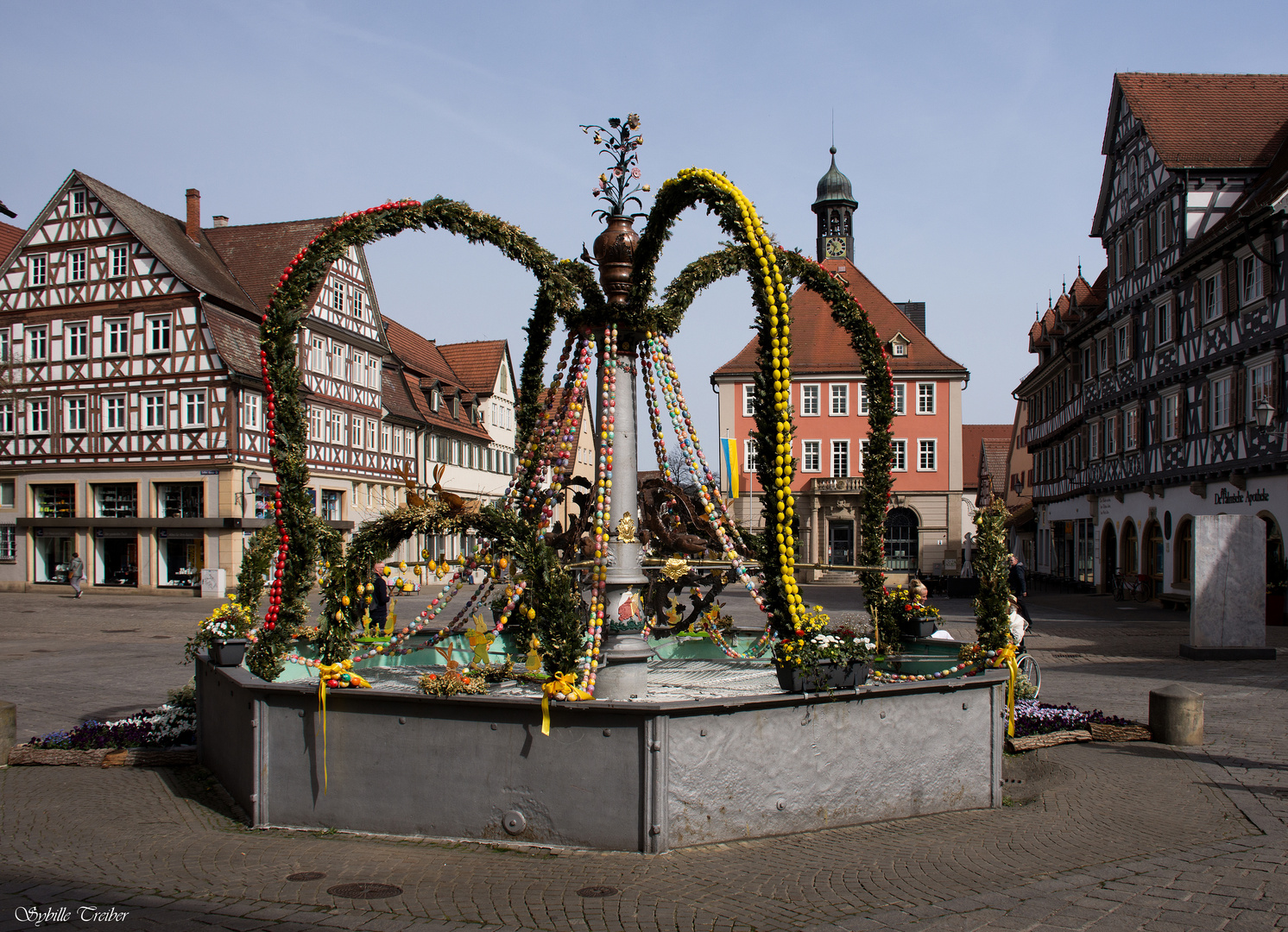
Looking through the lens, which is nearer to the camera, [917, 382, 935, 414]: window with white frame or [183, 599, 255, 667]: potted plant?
[183, 599, 255, 667]: potted plant

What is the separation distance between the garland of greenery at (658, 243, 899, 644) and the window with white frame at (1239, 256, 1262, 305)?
18.5 m

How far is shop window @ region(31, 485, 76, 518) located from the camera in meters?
36.6

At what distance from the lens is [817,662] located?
732 centimetres

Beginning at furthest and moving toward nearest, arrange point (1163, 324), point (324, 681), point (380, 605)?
point (1163, 324)
point (380, 605)
point (324, 681)

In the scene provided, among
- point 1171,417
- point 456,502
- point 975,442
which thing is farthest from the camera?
point 975,442

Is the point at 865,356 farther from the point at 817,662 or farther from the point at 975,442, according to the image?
the point at 975,442

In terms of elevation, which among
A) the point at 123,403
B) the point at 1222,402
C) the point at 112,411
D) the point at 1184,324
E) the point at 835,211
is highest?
the point at 835,211

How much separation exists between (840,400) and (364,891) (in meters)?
49.3

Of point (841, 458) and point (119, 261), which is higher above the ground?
point (119, 261)

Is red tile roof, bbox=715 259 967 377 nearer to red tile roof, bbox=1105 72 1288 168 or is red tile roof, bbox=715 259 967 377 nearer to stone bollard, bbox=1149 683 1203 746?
red tile roof, bbox=1105 72 1288 168

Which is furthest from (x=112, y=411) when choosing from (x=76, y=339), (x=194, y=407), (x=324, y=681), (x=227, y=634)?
(x=324, y=681)

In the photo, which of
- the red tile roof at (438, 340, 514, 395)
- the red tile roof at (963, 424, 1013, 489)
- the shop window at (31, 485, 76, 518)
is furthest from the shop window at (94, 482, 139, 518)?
the red tile roof at (963, 424, 1013, 489)

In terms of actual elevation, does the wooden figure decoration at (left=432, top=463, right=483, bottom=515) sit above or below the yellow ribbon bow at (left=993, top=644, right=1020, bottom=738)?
above

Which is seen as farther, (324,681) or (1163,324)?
(1163,324)
